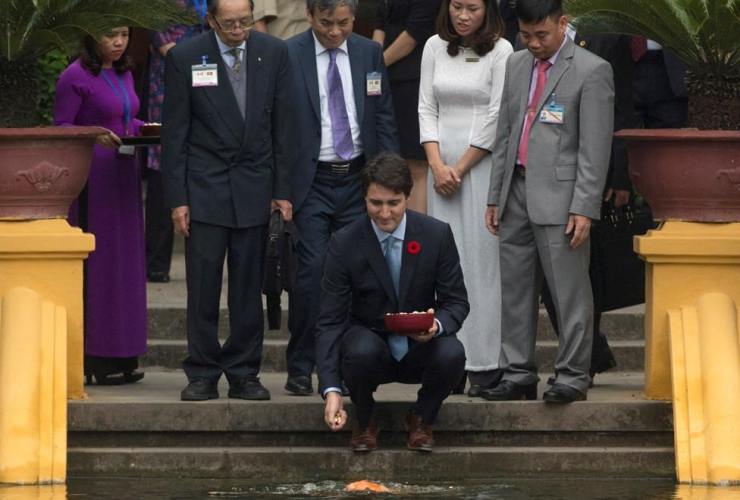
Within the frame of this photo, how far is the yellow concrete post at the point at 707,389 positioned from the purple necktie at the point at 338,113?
1792 mm

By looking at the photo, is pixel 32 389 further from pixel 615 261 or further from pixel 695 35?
pixel 695 35

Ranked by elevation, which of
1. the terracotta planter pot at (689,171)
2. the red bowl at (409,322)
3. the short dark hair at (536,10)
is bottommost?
the red bowl at (409,322)

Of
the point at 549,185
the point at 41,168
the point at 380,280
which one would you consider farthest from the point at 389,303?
the point at 41,168

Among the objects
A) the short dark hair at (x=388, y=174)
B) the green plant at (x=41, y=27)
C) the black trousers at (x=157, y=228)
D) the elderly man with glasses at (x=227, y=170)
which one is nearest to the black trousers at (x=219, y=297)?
the elderly man with glasses at (x=227, y=170)

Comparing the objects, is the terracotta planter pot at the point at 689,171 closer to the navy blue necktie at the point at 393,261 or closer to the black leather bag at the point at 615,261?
the black leather bag at the point at 615,261

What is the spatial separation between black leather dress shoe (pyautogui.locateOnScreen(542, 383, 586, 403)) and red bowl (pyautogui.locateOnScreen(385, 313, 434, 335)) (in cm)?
85

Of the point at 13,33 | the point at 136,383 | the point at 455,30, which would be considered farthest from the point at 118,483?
the point at 455,30

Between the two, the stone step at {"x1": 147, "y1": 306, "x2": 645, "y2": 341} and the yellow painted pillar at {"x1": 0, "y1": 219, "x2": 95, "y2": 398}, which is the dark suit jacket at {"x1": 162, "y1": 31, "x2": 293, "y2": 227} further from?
the stone step at {"x1": 147, "y1": 306, "x2": 645, "y2": 341}

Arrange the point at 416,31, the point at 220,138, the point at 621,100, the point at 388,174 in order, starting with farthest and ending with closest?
the point at 416,31 → the point at 621,100 → the point at 220,138 → the point at 388,174

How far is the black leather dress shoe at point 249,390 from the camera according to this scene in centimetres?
796

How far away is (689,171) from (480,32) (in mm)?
1253

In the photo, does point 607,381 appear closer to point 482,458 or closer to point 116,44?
point 482,458

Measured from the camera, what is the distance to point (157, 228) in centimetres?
1076

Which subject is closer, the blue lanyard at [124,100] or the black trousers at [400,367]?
the black trousers at [400,367]
